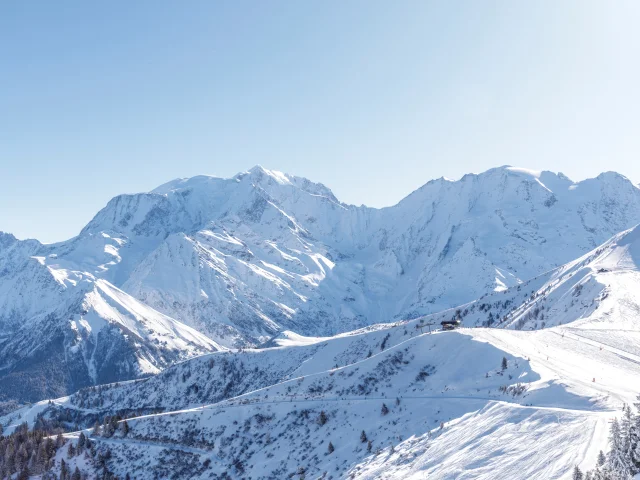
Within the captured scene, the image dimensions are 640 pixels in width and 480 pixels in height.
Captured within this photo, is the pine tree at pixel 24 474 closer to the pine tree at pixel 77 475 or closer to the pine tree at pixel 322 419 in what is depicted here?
the pine tree at pixel 77 475

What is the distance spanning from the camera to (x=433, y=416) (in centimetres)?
5531

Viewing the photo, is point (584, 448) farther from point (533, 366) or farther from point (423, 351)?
point (423, 351)

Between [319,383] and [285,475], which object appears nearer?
[285,475]

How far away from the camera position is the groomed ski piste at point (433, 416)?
41.6 metres

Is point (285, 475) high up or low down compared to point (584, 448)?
down

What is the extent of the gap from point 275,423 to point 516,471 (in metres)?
41.4

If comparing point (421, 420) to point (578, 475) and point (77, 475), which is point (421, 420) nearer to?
point (578, 475)

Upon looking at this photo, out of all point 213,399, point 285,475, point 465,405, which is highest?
point 465,405

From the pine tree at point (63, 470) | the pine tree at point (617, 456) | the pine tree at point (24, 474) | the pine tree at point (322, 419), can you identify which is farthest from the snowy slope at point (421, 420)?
the pine tree at point (24, 474)

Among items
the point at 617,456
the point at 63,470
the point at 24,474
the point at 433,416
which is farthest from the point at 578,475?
the point at 24,474

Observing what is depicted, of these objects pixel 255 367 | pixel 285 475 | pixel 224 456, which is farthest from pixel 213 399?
pixel 285 475

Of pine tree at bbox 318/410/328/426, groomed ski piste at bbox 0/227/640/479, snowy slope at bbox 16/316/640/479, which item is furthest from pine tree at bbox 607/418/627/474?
pine tree at bbox 318/410/328/426

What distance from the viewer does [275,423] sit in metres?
72.1

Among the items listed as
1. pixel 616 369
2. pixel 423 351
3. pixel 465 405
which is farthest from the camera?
pixel 423 351
